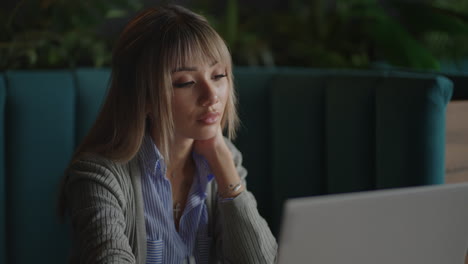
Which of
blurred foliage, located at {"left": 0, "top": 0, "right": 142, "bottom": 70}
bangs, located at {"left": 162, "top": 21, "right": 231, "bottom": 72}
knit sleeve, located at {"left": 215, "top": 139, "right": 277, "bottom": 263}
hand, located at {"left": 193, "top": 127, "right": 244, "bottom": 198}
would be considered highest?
blurred foliage, located at {"left": 0, "top": 0, "right": 142, "bottom": 70}

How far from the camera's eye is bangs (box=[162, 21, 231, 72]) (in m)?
1.20

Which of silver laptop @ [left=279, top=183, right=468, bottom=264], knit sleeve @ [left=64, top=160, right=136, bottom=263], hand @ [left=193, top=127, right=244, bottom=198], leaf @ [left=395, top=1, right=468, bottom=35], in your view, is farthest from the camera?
leaf @ [left=395, top=1, right=468, bottom=35]

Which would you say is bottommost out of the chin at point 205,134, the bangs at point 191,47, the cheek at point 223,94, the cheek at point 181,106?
the chin at point 205,134

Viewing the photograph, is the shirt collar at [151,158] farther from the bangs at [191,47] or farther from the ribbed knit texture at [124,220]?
the bangs at [191,47]

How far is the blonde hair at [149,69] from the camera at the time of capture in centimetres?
121

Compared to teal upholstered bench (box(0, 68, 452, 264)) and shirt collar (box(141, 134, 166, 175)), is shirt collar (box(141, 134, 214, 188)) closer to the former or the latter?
shirt collar (box(141, 134, 166, 175))

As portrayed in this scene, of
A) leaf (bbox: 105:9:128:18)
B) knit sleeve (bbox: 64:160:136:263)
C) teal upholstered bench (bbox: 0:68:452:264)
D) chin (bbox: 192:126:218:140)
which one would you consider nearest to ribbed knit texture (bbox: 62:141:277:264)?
knit sleeve (bbox: 64:160:136:263)

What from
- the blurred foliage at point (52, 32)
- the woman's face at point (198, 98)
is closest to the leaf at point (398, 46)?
the blurred foliage at point (52, 32)

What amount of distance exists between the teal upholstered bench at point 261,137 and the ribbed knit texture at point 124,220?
48 cm

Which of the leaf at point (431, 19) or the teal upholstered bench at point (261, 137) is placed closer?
the teal upholstered bench at point (261, 137)

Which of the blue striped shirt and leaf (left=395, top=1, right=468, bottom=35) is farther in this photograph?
leaf (left=395, top=1, right=468, bottom=35)

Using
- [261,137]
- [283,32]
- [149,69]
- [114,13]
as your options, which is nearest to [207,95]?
[149,69]

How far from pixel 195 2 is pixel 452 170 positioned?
142 centimetres

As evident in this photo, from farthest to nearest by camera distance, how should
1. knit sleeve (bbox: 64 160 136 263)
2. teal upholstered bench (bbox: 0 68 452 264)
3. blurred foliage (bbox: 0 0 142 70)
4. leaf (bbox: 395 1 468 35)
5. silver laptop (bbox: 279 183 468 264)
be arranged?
leaf (bbox: 395 1 468 35)
blurred foliage (bbox: 0 0 142 70)
teal upholstered bench (bbox: 0 68 452 264)
knit sleeve (bbox: 64 160 136 263)
silver laptop (bbox: 279 183 468 264)
